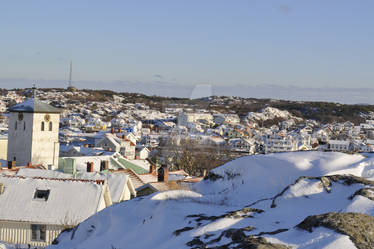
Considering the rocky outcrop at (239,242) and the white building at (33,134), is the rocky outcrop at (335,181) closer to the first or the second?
the rocky outcrop at (239,242)

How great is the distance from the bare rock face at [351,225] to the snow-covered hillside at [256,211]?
1cm

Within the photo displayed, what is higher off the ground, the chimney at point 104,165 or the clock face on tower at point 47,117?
the clock face on tower at point 47,117

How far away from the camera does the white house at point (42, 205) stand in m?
18.2

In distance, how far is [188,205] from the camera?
9.15 meters

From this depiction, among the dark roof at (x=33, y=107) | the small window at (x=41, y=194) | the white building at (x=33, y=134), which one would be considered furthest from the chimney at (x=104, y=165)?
the small window at (x=41, y=194)

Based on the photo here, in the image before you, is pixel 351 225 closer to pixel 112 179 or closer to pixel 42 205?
pixel 42 205

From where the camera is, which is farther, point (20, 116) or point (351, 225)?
point (20, 116)

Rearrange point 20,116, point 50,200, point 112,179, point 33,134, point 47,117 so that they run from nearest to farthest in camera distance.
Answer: point 50,200
point 112,179
point 33,134
point 47,117
point 20,116

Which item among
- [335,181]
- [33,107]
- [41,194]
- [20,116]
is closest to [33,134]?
[20,116]

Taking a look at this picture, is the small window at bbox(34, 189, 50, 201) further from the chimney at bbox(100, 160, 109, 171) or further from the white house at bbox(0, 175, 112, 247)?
the chimney at bbox(100, 160, 109, 171)

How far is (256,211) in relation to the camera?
27.9 feet

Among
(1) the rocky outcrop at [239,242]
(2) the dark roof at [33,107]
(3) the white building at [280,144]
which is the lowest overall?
(3) the white building at [280,144]

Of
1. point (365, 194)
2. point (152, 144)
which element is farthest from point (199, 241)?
point (152, 144)

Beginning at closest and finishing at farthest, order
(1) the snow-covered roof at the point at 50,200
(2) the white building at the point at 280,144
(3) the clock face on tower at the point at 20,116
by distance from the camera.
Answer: (1) the snow-covered roof at the point at 50,200
(3) the clock face on tower at the point at 20,116
(2) the white building at the point at 280,144
